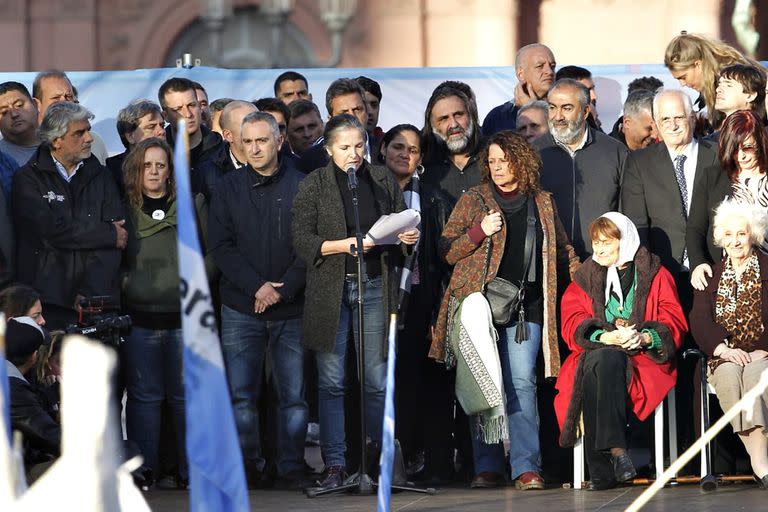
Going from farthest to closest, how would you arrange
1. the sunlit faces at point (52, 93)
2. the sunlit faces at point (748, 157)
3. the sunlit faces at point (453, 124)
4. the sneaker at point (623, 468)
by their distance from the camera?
the sunlit faces at point (52, 93) < the sunlit faces at point (453, 124) < the sunlit faces at point (748, 157) < the sneaker at point (623, 468)

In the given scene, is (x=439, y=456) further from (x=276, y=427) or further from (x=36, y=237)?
(x=36, y=237)

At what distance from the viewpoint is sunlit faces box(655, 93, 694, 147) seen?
909 cm

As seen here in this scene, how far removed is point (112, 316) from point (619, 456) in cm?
268

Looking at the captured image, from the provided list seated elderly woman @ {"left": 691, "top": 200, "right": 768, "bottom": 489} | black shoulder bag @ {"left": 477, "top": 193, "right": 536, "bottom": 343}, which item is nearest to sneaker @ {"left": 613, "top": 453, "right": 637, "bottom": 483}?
seated elderly woman @ {"left": 691, "top": 200, "right": 768, "bottom": 489}

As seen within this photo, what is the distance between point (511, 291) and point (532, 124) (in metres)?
1.51

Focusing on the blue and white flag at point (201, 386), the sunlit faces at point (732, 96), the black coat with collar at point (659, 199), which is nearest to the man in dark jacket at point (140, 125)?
the black coat with collar at point (659, 199)

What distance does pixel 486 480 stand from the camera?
893cm

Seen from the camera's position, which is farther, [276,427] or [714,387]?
[276,427]

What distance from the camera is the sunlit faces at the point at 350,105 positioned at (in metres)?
9.80

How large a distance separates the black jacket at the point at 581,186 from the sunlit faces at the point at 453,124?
18.8 inches

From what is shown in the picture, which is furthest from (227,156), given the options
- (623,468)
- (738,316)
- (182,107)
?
(738,316)

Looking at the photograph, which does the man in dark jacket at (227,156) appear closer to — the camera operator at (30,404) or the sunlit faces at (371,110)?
the sunlit faces at (371,110)

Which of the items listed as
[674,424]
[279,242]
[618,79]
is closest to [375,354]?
[279,242]

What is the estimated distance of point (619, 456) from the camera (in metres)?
8.54
